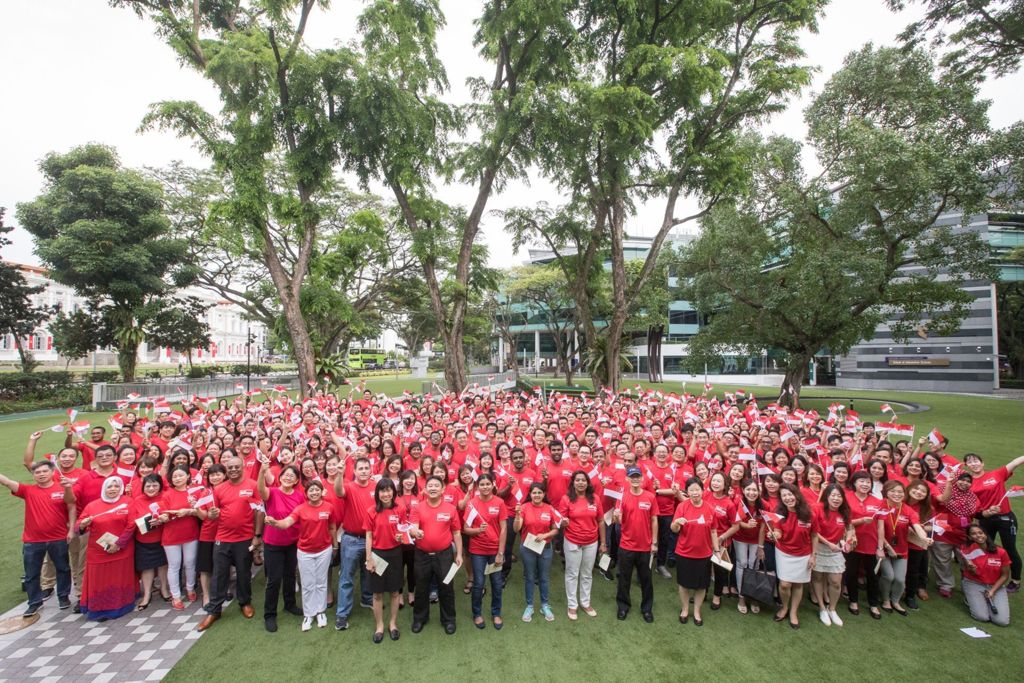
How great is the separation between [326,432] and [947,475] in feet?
29.0

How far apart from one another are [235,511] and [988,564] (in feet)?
25.9

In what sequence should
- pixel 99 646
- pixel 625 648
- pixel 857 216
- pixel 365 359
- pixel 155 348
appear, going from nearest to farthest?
pixel 99 646 → pixel 625 648 → pixel 857 216 → pixel 155 348 → pixel 365 359

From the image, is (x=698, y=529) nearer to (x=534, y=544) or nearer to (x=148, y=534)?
(x=534, y=544)

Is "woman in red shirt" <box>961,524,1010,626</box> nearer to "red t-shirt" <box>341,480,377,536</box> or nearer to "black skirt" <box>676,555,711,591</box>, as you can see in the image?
"black skirt" <box>676,555,711,591</box>

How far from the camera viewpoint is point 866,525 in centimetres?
530

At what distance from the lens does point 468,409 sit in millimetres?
12188

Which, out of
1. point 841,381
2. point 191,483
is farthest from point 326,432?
point 841,381

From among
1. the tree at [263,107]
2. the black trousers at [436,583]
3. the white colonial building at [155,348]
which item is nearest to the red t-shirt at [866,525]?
the black trousers at [436,583]

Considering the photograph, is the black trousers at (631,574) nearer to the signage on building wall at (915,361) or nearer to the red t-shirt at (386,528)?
the red t-shirt at (386,528)

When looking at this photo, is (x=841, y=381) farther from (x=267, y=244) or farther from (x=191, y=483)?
(x=191, y=483)

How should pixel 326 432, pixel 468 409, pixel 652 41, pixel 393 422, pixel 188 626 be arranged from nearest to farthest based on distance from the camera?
pixel 188 626 < pixel 326 432 < pixel 393 422 < pixel 468 409 < pixel 652 41

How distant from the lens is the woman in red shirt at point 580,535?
204 inches

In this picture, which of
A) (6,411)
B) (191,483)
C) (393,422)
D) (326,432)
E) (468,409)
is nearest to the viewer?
(191,483)

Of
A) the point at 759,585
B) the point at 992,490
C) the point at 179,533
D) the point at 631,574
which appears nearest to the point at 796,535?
the point at 759,585
